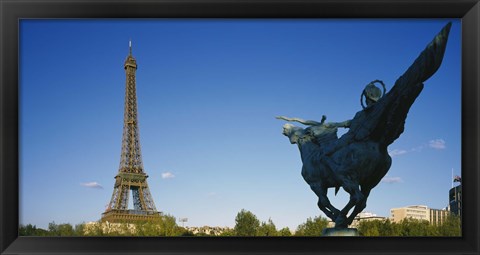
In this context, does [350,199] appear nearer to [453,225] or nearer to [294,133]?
[294,133]

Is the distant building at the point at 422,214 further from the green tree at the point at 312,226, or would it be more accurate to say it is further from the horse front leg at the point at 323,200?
the horse front leg at the point at 323,200

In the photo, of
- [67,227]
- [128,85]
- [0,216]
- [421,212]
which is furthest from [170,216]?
[0,216]

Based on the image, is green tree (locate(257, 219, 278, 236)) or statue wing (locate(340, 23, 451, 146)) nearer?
statue wing (locate(340, 23, 451, 146))

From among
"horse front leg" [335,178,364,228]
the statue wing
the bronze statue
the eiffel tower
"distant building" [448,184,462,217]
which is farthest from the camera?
the eiffel tower

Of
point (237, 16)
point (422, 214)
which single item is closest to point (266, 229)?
point (422, 214)

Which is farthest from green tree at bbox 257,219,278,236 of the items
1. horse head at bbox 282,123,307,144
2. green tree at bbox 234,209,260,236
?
horse head at bbox 282,123,307,144

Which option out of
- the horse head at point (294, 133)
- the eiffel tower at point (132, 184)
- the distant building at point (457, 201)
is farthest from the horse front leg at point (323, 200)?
the eiffel tower at point (132, 184)

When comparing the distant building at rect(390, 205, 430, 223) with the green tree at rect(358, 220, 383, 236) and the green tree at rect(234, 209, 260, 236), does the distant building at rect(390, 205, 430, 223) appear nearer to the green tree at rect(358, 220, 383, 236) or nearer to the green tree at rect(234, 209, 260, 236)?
the green tree at rect(358, 220, 383, 236)
